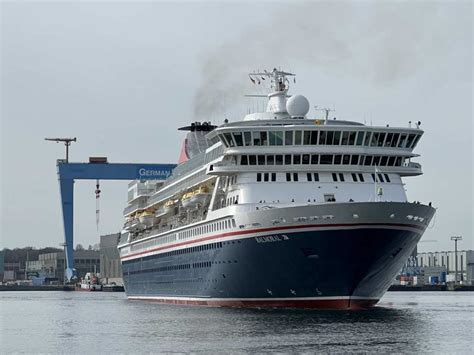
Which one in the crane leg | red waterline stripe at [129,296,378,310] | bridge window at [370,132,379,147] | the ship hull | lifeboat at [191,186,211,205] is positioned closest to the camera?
the ship hull

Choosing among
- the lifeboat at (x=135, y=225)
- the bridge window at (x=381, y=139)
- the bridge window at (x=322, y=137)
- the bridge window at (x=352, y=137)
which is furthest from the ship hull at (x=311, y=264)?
the lifeboat at (x=135, y=225)

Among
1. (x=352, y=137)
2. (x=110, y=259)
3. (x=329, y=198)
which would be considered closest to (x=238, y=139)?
(x=329, y=198)

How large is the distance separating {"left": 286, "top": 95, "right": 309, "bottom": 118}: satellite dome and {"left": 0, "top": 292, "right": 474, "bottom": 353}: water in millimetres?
11401

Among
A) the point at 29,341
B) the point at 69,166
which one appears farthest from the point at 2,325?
the point at 69,166

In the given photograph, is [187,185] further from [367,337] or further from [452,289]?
[452,289]

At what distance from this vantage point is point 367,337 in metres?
39.5

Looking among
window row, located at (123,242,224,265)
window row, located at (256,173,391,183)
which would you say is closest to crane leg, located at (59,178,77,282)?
window row, located at (123,242,224,265)

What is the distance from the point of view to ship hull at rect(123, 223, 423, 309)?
161 feet

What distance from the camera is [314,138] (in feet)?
176

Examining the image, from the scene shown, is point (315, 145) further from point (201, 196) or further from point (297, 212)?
point (201, 196)

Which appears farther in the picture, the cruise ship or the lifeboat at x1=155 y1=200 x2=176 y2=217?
the lifeboat at x1=155 y1=200 x2=176 y2=217

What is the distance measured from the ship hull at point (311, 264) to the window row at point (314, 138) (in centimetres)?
501

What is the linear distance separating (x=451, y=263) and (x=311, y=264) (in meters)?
127

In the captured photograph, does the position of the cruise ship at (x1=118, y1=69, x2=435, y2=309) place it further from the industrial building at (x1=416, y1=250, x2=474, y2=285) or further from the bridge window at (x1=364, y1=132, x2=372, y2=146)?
the industrial building at (x1=416, y1=250, x2=474, y2=285)
